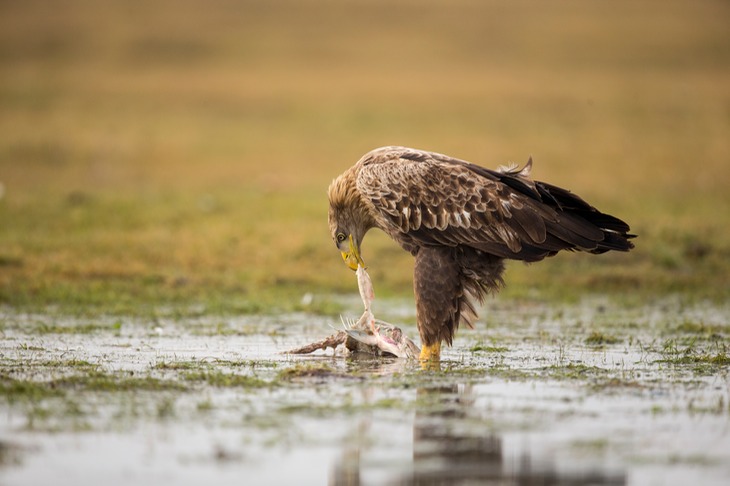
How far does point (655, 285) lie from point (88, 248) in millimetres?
7371

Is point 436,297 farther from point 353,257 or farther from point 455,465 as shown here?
point 455,465

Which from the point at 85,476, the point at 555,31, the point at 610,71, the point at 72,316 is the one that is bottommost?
the point at 85,476

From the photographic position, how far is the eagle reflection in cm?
581

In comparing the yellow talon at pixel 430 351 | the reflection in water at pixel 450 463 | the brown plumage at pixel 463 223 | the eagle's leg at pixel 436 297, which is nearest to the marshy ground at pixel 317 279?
the reflection in water at pixel 450 463

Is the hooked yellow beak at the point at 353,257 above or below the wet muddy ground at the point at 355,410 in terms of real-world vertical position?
above

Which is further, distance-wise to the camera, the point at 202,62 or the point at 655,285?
the point at 202,62

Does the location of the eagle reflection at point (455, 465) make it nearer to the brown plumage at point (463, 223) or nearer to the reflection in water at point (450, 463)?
the reflection in water at point (450, 463)

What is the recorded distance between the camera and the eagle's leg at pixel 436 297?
9.52m

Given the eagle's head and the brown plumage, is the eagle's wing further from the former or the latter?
the eagle's head

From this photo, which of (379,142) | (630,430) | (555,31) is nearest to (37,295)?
(630,430)

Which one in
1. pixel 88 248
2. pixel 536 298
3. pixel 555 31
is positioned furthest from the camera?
pixel 555 31

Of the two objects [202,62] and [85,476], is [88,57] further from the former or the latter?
[85,476]

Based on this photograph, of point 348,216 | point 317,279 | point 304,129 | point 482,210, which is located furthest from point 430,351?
point 304,129

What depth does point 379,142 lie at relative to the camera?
28047 mm
